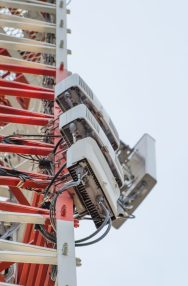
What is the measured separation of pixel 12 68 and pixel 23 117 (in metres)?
1.37

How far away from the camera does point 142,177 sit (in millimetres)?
14297

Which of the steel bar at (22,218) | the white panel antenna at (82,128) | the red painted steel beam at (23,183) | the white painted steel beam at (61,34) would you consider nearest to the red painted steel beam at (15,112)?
the white painted steel beam at (61,34)

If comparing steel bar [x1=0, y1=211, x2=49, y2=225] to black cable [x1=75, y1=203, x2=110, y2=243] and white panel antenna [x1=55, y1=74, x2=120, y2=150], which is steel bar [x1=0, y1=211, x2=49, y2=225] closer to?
black cable [x1=75, y1=203, x2=110, y2=243]

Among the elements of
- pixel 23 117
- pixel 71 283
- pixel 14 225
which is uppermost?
pixel 23 117

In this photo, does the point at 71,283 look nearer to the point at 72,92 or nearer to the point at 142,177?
the point at 72,92

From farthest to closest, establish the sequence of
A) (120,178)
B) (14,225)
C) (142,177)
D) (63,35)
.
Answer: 1. (142,177)
2. (63,35)
3. (14,225)
4. (120,178)

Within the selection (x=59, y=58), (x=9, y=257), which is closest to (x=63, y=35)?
(x=59, y=58)

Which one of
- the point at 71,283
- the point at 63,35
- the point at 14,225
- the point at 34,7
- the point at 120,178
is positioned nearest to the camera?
the point at 71,283

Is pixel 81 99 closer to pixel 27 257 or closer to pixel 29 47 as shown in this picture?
pixel 27 257

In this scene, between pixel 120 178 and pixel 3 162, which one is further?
pixel 3 162

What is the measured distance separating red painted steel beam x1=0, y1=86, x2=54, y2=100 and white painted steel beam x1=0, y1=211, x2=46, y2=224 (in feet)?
8.33

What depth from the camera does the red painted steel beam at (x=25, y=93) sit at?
8.60 metres

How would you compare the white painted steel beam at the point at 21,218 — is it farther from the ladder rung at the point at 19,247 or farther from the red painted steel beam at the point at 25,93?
the red painted steel beam at the point at 25,93

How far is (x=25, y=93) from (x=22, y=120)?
0.68 meters
